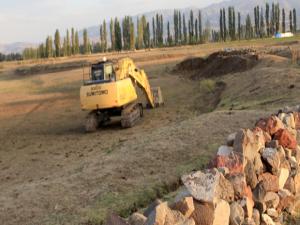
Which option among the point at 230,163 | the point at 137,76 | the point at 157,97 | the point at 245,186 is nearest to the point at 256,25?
the point at 157,97

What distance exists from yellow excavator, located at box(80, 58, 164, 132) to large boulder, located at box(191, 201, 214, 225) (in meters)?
15.9

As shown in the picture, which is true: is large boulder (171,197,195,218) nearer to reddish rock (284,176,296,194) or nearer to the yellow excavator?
reddish rock (284,176,296,194)

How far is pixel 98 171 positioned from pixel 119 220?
18.7 ft

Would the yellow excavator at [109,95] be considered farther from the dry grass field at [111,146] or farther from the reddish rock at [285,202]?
the reddish rock at [285,202]

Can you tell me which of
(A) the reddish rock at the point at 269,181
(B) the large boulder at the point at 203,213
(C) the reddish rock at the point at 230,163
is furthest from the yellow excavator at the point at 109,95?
(B) the large boulder at the point at 203,213

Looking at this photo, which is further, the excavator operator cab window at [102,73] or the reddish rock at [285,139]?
the excavator operator cab window at [102,73]

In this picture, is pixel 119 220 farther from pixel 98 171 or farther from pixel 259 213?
pixel 98 171

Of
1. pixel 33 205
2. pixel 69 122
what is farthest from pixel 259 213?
pixel 69 122

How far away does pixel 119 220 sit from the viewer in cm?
492

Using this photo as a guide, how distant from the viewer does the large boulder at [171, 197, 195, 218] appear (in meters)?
5.16

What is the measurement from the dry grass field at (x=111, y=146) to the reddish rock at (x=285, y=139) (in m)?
1.99

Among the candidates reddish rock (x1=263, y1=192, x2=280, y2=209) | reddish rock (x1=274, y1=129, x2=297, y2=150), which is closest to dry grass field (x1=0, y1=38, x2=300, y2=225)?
reddish rock (x1=274, y1=129, x2=297, y2=150)

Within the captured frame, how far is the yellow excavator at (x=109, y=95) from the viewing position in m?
21.2

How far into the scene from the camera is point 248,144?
7.42m
